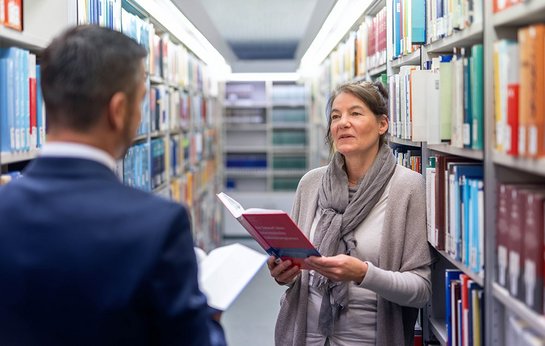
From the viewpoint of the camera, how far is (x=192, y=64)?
6.30 m

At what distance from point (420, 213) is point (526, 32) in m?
0.91

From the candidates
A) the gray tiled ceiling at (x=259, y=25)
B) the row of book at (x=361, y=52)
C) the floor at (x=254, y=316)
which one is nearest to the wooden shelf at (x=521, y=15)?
the row of book at (x=361, y=52)

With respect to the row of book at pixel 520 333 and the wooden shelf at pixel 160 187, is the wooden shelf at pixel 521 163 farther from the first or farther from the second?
the wooden shelf at pixel 160 187

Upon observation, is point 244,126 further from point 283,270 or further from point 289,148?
point 283,270

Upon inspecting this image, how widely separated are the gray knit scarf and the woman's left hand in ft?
0.49

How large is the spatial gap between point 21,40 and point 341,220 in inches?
46.7

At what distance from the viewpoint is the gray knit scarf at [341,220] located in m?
2.15

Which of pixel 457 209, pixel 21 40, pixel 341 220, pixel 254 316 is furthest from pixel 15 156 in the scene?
pixel 254 316

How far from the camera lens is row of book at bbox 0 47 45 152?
1851mm

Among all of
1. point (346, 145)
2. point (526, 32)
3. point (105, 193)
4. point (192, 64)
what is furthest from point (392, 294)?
point (192, 64)

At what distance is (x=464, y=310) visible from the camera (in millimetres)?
1928

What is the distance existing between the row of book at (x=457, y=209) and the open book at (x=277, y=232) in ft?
1.47

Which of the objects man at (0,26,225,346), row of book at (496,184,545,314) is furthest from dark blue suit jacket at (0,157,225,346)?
row of book at (496,184,545,314)

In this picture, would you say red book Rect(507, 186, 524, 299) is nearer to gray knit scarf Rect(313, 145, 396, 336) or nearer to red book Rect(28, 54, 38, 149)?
gray knit scarf Rect(313, 145, 396, 336)
